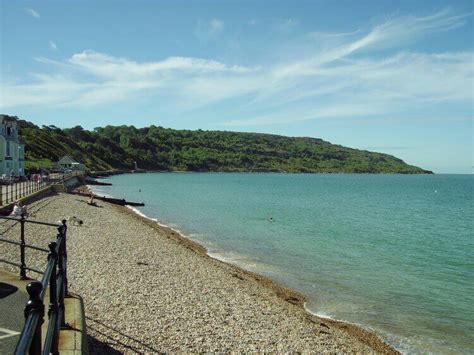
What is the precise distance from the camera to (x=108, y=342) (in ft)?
28.0

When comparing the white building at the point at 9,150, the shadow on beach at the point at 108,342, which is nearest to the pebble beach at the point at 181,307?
the shadow on beach at the point at 108,342

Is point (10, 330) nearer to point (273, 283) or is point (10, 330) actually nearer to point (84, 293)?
point (84, 293)

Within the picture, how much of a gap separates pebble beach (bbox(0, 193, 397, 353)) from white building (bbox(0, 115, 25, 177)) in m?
32.2

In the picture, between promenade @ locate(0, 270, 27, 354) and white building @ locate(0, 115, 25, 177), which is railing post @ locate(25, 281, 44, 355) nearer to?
promenade @ locate(0, 270, 27, 354)

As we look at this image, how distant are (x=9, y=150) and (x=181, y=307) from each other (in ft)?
153

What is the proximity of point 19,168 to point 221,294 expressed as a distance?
49.5 metres

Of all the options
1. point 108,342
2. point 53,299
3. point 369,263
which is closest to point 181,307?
point 108,342

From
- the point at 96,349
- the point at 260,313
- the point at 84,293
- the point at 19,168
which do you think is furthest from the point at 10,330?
the point at 19,168

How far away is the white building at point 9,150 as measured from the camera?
48281mm

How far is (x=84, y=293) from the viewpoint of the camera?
11570 mm

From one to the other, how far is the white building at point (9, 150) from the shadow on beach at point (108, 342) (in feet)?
141

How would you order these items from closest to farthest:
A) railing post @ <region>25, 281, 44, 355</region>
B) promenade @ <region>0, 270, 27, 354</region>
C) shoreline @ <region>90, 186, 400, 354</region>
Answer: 1. railing post @ <region>25, 281, 44, 355</region>
2. promenade @ <region>0, 270, 27, 354</region>
3. shoreline @ <region>90, 186, 400, 354</region>

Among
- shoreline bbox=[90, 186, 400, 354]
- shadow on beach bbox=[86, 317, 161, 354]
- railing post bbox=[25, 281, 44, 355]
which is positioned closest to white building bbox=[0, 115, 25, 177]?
shoreline bbox=[90, 186, 400, 354]

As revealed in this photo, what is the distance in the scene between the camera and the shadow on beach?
26.4ft
